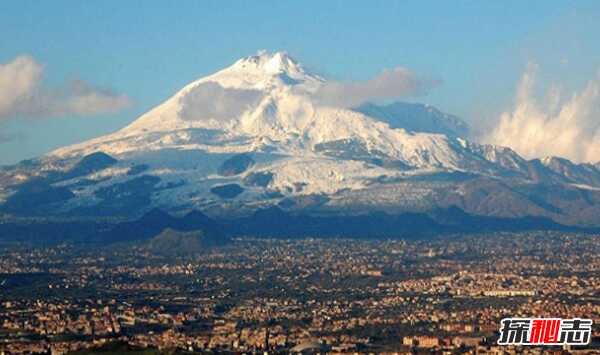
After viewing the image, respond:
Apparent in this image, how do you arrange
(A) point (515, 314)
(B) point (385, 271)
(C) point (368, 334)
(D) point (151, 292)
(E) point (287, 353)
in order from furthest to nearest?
1. (B) point (385, 271)
2. (D) point (151, 292)
3. (A) point (515, 314)
4. (C) point (368, 334)
5. (E) point (287, 353)

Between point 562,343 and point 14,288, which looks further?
point 14,288

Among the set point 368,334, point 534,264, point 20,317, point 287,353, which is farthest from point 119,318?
point 534,264

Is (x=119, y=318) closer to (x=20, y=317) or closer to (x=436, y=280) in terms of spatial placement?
(x=20, y=317)

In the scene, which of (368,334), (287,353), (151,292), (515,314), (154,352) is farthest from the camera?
(151,292)

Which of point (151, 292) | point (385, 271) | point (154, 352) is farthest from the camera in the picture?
point (385, 271)

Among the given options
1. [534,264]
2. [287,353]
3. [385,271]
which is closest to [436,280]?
[385,271]

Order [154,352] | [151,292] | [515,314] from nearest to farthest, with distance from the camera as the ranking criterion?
[154,352], [515,314], [151,292]

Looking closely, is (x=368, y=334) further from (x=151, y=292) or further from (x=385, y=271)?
(x=385, y=271)
